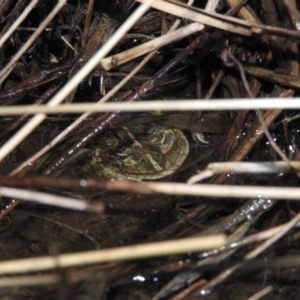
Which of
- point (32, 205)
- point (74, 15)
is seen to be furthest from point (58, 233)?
point (74, 15)

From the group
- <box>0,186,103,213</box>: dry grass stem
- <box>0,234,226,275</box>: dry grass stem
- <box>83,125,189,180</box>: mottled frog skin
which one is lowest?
<box>0,234,226,275</box>: dry grass stem

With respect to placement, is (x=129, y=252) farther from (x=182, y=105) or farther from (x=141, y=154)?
(x=141, y=154)

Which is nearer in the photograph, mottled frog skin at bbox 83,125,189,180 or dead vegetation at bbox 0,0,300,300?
dead vegetation at bbox 0,0,300,300

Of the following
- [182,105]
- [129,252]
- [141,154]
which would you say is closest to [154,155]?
[141,154]

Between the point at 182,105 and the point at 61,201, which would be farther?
the point at 182,105

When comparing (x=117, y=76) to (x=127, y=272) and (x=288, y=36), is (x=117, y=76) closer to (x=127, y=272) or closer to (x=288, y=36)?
(x=288, y=36)

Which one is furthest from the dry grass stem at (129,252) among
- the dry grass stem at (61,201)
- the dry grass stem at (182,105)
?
the dry grass stem at (182,105)

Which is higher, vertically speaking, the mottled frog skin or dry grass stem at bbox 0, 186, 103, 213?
the mottled frog skin

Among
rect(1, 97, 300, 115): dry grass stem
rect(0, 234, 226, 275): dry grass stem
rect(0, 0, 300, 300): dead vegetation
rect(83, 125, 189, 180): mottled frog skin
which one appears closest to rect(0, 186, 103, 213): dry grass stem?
rect(0, 0, 300, 300): dead vegetation

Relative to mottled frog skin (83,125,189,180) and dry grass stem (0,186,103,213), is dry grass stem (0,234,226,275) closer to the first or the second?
dry grass stem (0,186,103,213)
